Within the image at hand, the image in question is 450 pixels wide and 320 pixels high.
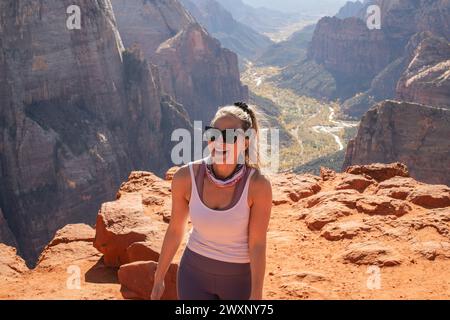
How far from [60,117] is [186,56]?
213 feet

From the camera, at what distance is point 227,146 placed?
559cm

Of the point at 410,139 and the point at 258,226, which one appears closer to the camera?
the point at 258,226

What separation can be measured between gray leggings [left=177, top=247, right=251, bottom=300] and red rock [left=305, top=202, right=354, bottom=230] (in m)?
7.89

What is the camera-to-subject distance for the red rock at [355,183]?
655 inches

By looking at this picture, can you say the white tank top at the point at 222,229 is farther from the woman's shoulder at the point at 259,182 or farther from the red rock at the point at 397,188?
the red rock at the point at 397,188

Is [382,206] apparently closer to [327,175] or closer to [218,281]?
[327,175]

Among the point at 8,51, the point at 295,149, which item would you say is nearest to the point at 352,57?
the point at 295,149

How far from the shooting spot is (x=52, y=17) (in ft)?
193

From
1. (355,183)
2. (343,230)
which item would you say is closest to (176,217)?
(343,230)

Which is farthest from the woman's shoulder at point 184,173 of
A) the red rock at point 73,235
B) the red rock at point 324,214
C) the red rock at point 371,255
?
the red rock at point 73,235

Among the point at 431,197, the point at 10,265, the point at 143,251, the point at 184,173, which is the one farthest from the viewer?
the point at 431,197
